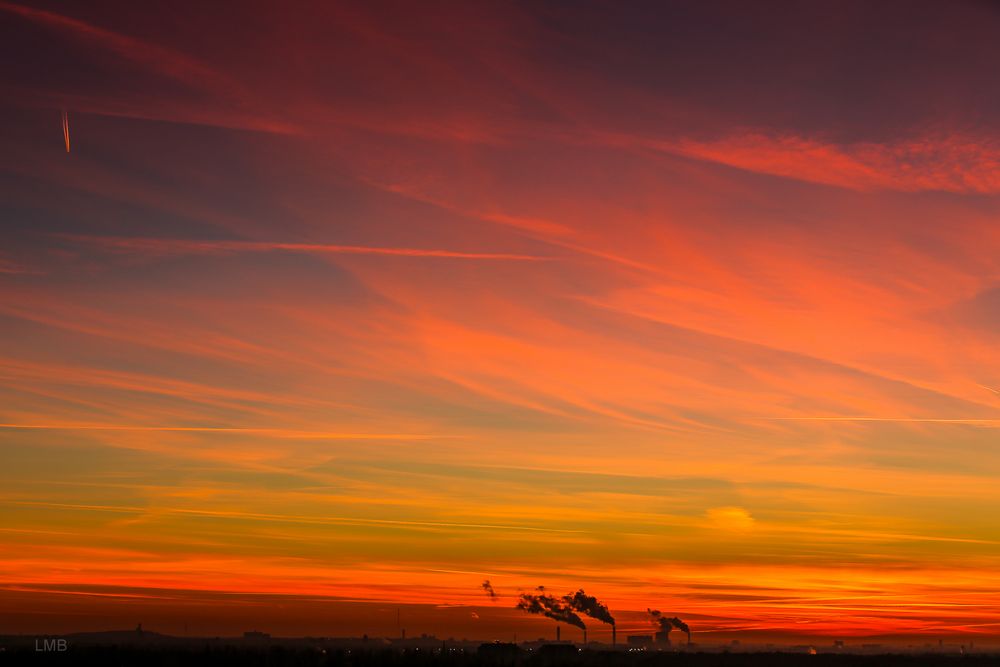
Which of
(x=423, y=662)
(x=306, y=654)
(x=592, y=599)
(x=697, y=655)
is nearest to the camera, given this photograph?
(x=423, y=662)

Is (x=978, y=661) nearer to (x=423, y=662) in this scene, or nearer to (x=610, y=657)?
(x=610, y=657)

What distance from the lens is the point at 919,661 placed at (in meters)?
90.4

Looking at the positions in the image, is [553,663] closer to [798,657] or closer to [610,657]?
[610,657]

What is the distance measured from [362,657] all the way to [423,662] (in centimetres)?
820

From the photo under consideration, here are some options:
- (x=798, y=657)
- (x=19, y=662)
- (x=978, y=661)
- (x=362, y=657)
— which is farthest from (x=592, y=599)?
(x=19, y=662)

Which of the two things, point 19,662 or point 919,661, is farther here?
point 919,661

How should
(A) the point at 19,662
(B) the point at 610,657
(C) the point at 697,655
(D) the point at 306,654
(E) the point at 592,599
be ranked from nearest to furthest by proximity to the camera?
(A) the point at 19,662
(D) the point at 306,654
(B) the point at 610,657
(C) the point at 697,655
(E) the point at 592,599

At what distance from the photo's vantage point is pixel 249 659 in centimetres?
6994

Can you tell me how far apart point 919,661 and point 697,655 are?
1823cm

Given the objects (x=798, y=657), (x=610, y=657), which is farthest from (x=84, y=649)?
(x=798, y=657)

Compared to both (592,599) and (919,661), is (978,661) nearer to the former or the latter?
(919,661)

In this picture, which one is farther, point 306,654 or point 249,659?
point 306,654

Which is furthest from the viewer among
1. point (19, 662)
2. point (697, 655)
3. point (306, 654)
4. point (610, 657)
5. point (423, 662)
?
point (697, 655)

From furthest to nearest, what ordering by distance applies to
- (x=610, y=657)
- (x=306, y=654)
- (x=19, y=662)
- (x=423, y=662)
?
1. (x=610, y=657)
2. (x=306, y=654)
3. (x=423, y=662)
4. (x=19, y=662)
